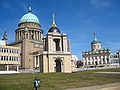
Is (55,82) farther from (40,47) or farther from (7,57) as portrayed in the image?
(40,47)

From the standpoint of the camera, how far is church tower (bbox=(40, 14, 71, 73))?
2403 inches

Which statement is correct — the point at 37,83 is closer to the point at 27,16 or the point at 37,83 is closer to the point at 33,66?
the point at 33,66

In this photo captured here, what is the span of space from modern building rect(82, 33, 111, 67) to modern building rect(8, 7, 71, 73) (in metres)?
50.1

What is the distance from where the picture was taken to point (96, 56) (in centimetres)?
13675

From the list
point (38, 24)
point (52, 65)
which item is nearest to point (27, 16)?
point (38, 24)

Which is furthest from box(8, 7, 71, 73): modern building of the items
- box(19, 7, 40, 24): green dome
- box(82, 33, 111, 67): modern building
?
box(82, 33, 111, 67): modern building

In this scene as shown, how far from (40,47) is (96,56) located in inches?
2188

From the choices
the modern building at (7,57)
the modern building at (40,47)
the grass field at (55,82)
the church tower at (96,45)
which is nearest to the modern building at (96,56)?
the church tower at (96,45)

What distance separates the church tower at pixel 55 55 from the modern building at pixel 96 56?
73.6 m

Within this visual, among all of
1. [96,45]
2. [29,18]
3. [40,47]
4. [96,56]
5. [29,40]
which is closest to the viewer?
[29,40]

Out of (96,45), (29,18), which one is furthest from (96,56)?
(29,18)

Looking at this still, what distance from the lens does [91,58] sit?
13962 cm

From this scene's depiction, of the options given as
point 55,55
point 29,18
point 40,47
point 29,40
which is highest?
point 29,18

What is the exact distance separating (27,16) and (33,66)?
1818 inches
